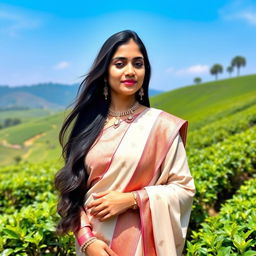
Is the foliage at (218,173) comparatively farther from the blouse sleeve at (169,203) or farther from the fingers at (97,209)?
the fingers at (97,209)

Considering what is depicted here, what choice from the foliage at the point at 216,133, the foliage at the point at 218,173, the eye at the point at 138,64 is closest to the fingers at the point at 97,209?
the eye at the point at 138,64

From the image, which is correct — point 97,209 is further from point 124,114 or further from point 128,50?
point 128,50

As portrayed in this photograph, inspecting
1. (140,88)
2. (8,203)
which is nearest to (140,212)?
(140,88)

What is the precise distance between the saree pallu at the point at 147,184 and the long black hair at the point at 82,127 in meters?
0.08

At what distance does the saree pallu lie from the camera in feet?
6.24

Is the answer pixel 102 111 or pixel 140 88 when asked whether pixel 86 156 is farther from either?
pixel 140 88

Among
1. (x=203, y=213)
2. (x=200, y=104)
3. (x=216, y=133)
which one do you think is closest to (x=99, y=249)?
(x=203, y=213)

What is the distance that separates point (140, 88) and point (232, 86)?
5423 cm

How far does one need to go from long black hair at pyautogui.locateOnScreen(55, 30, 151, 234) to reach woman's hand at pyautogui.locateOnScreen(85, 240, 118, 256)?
7.4 inches

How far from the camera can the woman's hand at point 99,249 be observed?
74.2 inches

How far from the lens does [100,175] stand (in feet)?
6.62

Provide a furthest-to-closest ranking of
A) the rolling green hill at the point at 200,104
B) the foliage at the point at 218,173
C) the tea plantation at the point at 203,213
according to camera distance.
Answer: the rolling green hill at the point at 200,104
the foliage at the point at 218,173
the tea plantation at the point at 203,213

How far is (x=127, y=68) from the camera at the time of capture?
6.72ft

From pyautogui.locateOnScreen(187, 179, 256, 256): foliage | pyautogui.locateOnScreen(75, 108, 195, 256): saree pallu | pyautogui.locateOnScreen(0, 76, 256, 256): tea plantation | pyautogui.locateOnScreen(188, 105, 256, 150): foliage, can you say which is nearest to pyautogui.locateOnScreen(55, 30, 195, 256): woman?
pyautogui.locateOnScreen(75, 108, 195, 256): saree pallu
